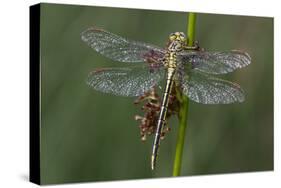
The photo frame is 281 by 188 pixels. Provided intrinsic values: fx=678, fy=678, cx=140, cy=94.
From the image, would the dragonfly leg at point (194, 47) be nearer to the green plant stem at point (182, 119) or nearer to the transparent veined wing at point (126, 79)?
the green plant stem at point (182, 119)

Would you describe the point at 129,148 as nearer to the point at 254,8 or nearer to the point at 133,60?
the point at 133,60

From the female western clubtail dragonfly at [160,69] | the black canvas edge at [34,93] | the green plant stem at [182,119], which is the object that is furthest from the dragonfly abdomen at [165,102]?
the black canvas edge at [34,93]

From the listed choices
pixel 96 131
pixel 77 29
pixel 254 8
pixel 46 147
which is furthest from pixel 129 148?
pixel 254 8

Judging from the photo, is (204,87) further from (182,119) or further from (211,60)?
(182,119)

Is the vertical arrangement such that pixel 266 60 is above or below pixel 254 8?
below

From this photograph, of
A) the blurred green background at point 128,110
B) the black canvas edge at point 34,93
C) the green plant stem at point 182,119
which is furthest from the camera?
the blurred green background at point 128,110

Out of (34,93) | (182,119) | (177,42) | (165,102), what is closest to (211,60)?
(177,42)

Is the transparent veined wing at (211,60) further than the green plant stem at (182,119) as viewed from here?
Yes
